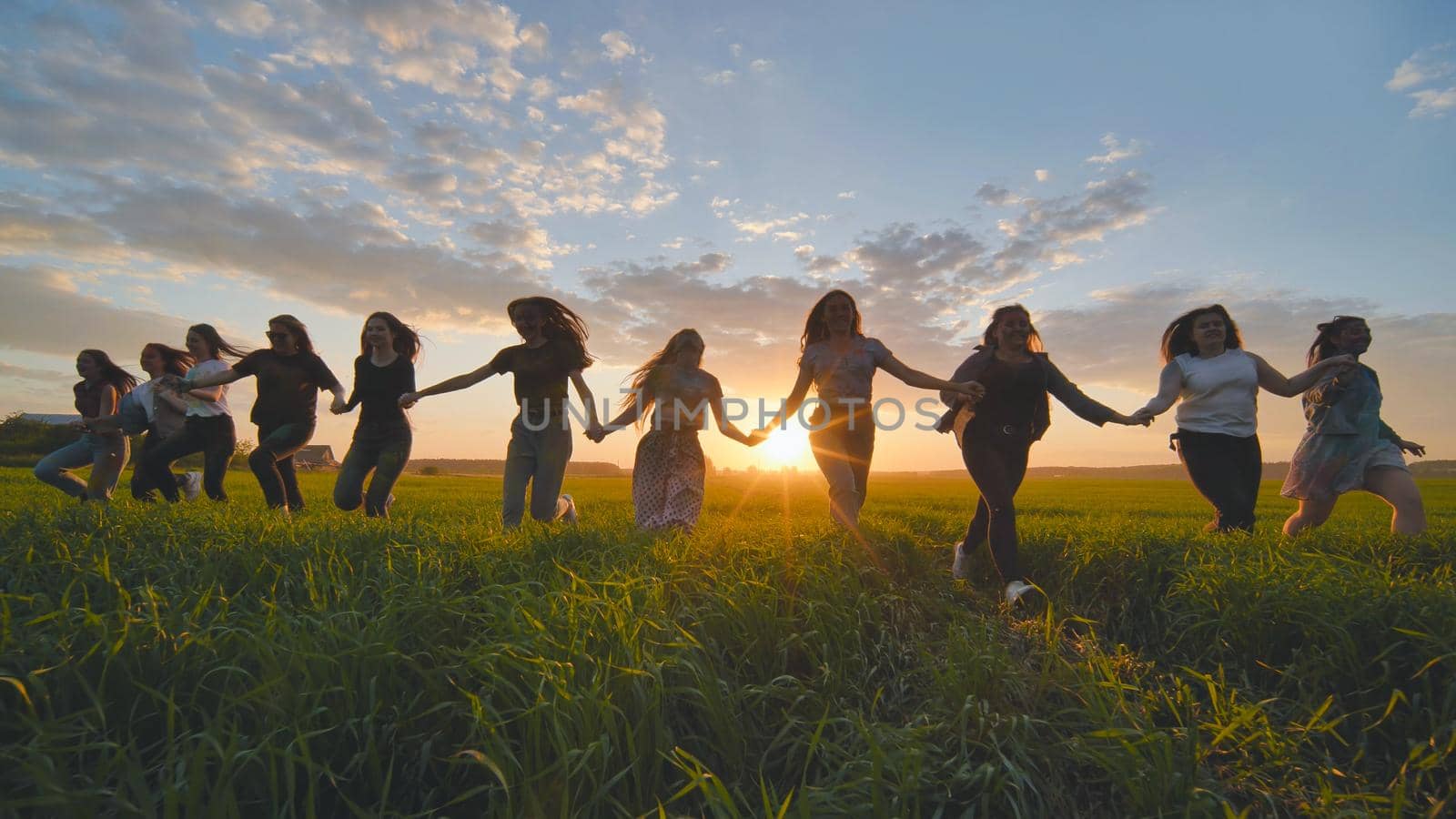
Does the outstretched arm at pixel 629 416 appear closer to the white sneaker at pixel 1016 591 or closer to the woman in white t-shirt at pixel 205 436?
the white sneaker at pixel 1016 591

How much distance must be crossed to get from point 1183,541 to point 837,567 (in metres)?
3.30

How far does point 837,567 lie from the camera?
167 inches

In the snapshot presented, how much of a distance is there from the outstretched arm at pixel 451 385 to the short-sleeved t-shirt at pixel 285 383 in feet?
4.35

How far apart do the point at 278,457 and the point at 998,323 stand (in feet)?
25.1

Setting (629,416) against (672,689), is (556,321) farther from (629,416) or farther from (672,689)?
(672,689)

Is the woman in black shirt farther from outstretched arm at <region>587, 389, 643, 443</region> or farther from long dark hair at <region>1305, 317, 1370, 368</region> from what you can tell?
long dark hair at <region>1305, 317, 1370, 368</region>

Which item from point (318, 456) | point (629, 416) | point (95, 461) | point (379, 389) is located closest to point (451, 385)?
point (379, 389)

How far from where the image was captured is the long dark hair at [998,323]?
545 cm

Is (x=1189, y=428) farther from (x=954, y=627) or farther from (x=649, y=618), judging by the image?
(x=649, y=618)

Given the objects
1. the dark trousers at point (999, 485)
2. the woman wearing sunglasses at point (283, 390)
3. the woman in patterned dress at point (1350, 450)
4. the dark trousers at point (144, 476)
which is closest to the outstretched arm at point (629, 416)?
the woman wearing sunglasses at point (283, 390)

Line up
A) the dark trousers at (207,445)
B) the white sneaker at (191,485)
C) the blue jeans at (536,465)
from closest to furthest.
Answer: the blue jeans at (536,465) → the dark trousers at (207,445) → the white sneaker at (191,485)

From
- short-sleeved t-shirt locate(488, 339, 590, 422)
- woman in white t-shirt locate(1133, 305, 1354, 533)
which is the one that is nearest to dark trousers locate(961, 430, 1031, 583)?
woman in white t-shirt locate(1133, 305, 1354, 533)

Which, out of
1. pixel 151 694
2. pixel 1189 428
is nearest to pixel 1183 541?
pixel 1189 428

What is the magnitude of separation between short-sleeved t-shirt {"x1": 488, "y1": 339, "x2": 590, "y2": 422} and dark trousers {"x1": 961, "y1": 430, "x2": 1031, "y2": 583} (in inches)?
157
